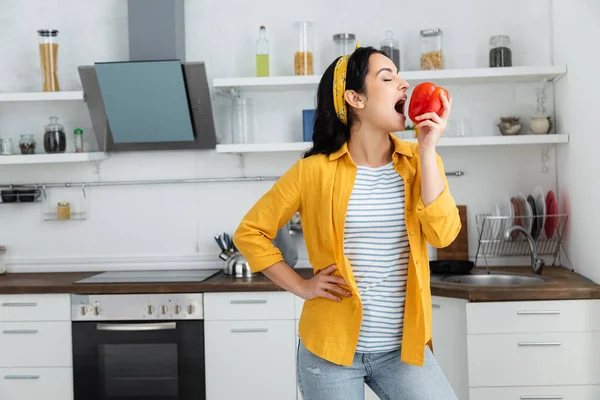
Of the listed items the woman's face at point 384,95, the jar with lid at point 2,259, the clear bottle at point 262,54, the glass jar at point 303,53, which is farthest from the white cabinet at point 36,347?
the woman's face at point 384,95

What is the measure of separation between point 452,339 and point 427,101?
163 centimetres

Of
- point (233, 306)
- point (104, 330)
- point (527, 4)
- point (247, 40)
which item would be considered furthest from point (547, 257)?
point (104, 330)

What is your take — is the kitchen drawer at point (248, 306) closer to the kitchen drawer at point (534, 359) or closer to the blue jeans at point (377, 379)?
the kitchen drawer at point (534, 359)

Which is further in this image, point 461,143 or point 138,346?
point 461,143

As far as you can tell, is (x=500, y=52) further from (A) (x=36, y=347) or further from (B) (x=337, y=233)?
(A) (x=36, y=347)

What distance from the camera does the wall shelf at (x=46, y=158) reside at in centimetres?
394

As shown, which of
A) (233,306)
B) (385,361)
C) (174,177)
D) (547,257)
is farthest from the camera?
(174,177)

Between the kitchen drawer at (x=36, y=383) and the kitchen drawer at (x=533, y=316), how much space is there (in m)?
1.85

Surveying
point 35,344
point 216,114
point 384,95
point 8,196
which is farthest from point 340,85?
point 8,196

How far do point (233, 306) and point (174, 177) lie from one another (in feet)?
3.13

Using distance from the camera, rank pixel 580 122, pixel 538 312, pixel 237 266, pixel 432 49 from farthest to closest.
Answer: pixel 432 49 < pixel 237 266 < pixel 580 122 < pixel 538 312

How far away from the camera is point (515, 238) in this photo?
395cm

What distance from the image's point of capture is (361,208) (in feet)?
6.43

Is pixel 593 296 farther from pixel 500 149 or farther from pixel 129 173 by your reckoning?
pixel 129 173
